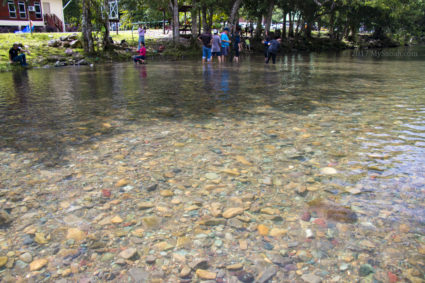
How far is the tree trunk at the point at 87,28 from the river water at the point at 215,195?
1714 centimetres

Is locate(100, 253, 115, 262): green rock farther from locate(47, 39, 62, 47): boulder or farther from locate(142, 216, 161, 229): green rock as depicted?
locate(47, 39, 62, 47): boulder

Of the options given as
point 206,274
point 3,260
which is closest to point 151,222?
point 206,274

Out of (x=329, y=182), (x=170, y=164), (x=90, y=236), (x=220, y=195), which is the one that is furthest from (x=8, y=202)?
(x=329, y=182)

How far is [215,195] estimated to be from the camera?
3.73m

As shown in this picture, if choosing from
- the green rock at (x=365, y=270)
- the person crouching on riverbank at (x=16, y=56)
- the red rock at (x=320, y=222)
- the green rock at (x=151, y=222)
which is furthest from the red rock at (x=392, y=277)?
the person crouching on riverbank at (x=16, y=56)

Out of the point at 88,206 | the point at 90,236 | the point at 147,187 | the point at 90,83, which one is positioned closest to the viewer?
the point at 90,236

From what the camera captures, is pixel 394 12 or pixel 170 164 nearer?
pixel 170 164

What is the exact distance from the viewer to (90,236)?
302 cm

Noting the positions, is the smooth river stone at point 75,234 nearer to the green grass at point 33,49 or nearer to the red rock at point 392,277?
the red rock at point 392,277

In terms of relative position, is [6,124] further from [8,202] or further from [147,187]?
[147,187]

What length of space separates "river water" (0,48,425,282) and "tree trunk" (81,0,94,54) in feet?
56.2

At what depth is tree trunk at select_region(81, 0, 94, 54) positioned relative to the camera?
73.2 feet

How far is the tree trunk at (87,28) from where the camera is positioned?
22312 millimetres

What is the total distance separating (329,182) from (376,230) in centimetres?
99
